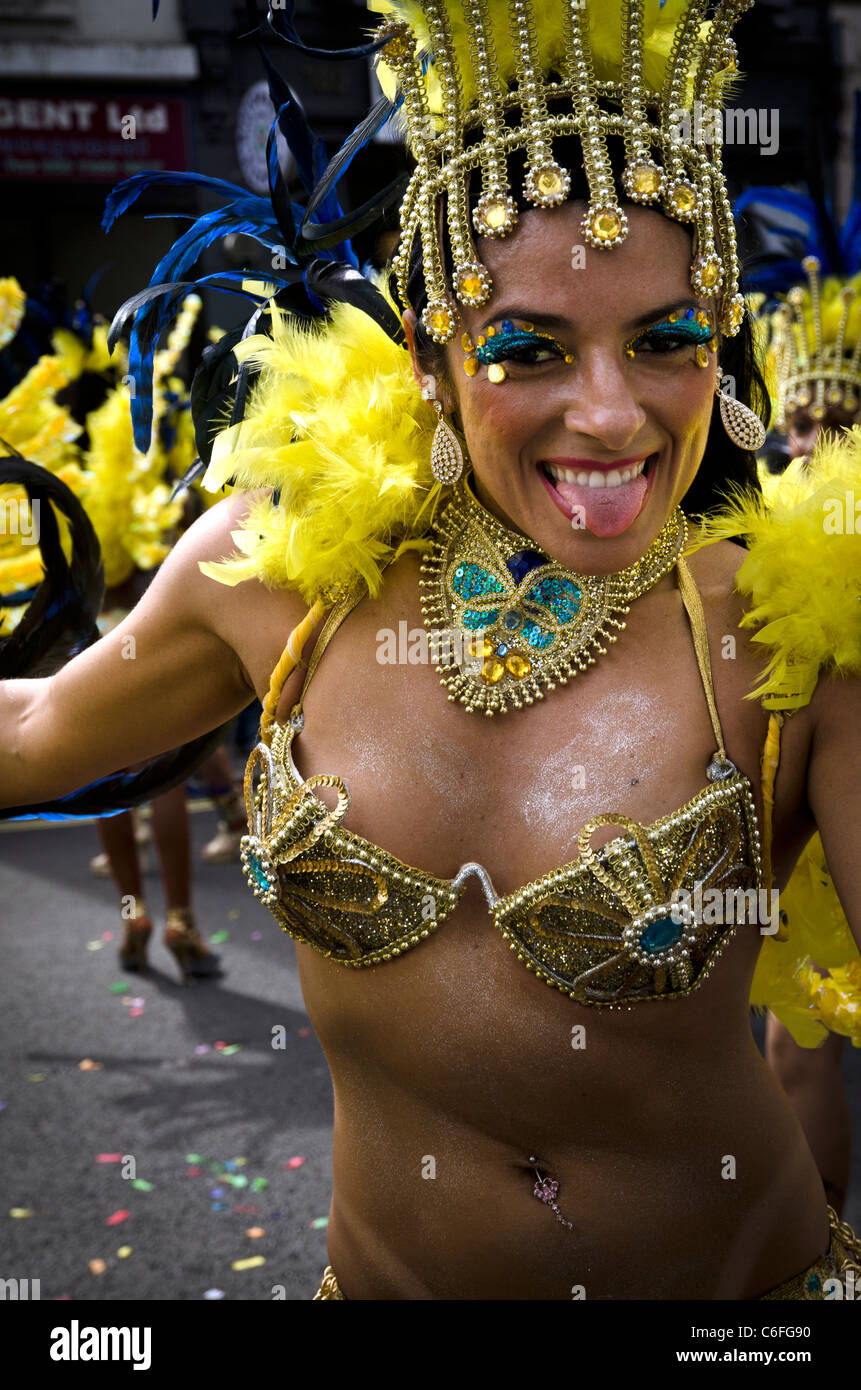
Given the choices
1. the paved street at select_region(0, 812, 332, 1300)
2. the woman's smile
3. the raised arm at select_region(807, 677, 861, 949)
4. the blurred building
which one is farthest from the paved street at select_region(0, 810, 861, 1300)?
the blurred building

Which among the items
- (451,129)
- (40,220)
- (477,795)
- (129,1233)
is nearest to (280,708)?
(477,795)

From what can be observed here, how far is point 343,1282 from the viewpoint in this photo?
→ 166 cm

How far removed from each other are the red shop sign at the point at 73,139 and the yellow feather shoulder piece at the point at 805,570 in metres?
10.6

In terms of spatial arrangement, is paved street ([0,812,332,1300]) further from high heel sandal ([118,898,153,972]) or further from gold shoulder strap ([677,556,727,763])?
gold shoulder strap ([677,556,727,763])

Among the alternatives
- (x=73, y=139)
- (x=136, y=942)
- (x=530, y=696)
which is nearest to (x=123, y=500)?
(x=136, y=942)

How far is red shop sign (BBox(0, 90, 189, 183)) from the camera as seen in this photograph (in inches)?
431

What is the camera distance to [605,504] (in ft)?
4.42

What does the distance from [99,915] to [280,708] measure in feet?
14.6

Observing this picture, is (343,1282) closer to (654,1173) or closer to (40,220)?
(654,1173)

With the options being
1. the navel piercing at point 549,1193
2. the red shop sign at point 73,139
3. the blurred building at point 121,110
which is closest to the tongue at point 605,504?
the navel piercing at point 549,1193

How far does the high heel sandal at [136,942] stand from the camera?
505 centimetres

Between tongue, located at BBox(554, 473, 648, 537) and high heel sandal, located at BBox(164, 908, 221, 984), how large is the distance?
154 inches

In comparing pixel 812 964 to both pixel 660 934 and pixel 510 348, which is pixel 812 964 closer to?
pixel 660 934

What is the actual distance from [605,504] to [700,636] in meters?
0.24
